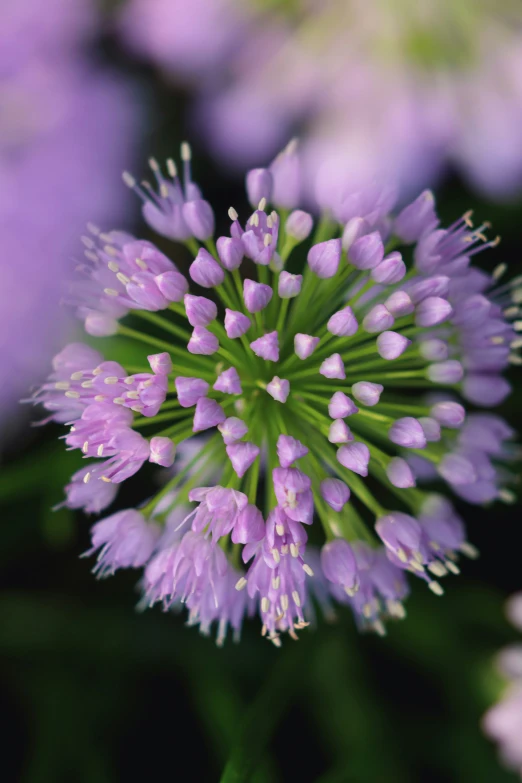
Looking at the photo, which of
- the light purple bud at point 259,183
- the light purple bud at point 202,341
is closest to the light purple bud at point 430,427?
the light purple bud at point 202,341

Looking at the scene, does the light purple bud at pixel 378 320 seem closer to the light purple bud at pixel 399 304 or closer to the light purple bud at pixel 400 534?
the light purple bud at pixel 399 304

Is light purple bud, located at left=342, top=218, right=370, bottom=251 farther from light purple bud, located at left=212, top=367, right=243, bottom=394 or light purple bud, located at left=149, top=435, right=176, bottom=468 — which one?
light purple bud, located at left=149, top=435, right=176, bottom=468

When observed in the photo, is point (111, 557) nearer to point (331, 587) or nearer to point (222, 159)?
point (331, 587)

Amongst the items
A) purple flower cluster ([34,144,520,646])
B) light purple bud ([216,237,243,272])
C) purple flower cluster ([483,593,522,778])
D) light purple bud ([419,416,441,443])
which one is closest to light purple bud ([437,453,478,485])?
purple flower cluster ([34,144,520,646])

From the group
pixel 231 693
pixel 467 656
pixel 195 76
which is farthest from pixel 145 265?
pixel 467 656

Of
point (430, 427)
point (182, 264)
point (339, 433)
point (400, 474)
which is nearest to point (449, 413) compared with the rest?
point (430, 427)

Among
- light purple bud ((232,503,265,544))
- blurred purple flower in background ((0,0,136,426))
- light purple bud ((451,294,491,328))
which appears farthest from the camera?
blurred purple flower in background ((0,0,136,426))
